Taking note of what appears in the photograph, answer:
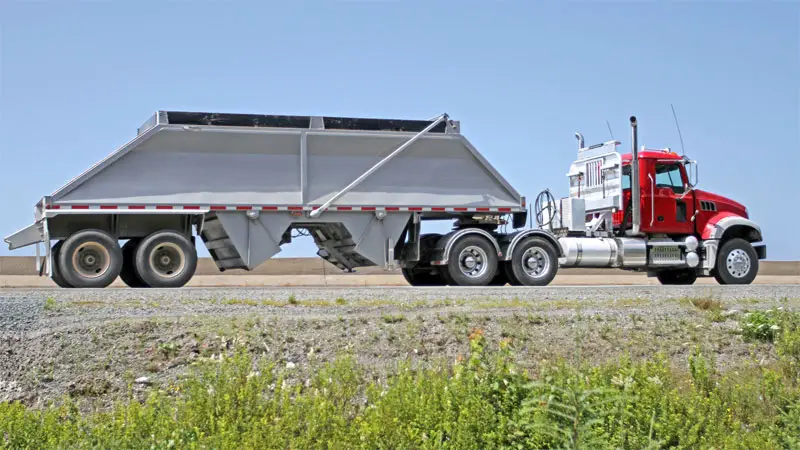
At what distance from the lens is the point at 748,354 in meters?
8.12

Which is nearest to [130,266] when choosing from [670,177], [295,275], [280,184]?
[280,184]

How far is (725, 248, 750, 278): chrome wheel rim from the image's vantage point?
61.9ft

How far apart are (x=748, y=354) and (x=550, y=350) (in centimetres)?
192

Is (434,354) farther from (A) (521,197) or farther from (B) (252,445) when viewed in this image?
(A) (521,197)

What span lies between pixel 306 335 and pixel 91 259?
8363 mm

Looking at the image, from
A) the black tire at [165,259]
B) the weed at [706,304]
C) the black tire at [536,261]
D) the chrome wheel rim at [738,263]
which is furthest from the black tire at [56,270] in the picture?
the chrome wheel rim at [738,263]

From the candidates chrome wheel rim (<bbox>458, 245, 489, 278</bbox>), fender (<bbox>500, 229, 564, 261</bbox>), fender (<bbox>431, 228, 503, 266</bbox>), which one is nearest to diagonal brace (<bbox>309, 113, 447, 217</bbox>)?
fender (<bbox>431, 228, 503, 266</bbox>)

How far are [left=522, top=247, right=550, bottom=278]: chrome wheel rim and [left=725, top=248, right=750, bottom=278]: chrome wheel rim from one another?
4.40m

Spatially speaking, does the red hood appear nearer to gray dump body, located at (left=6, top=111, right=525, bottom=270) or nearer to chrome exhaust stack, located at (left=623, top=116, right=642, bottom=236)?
chrome exhaust stack, located at (left=623, top=116, right=642, bottom=236)

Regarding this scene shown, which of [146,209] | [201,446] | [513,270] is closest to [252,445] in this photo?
[201,446]

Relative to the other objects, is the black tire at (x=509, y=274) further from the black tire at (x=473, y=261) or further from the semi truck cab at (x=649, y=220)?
the semi truck cab at (x=649, y=220)

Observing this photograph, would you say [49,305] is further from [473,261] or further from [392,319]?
[473,261]

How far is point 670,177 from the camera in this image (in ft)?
62.0

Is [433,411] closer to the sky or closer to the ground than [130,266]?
closer to the ground
